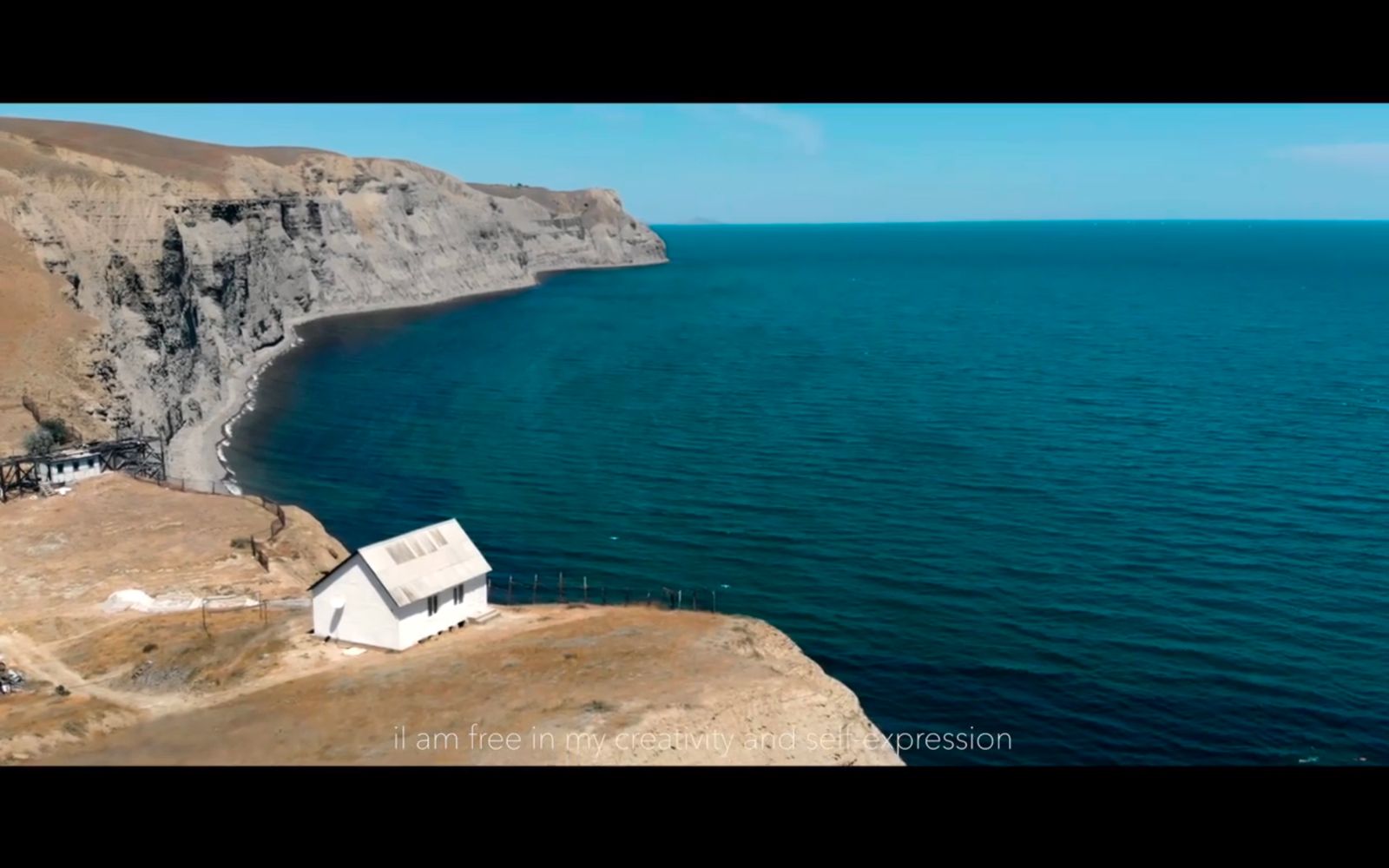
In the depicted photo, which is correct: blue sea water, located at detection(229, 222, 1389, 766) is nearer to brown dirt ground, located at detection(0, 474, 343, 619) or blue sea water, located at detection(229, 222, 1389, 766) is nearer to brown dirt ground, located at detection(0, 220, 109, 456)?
brown dirt ground, located at detection(0, 474, 343, 619)

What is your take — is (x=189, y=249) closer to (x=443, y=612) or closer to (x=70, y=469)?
(x=70, y=469)

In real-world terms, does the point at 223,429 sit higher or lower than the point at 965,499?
lower

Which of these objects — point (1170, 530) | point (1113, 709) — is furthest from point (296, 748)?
point (1170, 530)

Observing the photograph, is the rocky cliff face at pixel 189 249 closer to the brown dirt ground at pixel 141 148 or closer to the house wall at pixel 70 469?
the brown dirt ground at pixel 141 148

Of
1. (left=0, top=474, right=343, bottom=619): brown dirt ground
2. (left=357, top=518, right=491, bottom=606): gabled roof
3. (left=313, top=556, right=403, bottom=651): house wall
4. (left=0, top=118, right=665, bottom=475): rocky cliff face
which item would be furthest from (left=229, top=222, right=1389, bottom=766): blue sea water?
(left=313, top=556, right=403, bottom=651): house wall

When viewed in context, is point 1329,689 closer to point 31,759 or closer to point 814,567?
point 814,567

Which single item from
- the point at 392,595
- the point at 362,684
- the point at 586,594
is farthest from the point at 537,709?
the point at 586,594
